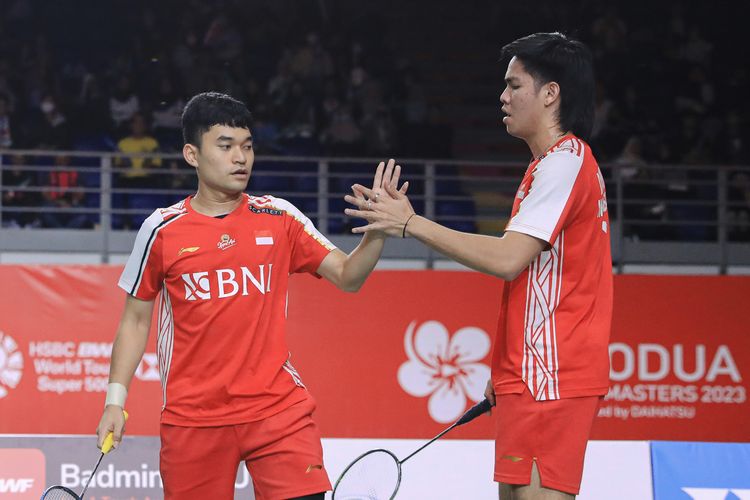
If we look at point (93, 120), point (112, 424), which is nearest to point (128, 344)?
point (112, 424)

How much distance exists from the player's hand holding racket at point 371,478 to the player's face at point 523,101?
1.24m

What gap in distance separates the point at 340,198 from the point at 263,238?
680cm

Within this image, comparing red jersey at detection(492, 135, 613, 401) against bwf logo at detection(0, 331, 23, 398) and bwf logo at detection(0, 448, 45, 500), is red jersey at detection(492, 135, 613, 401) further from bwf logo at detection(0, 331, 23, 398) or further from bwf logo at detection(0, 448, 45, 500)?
bwf logo at detection(0, 331, 23, 398)

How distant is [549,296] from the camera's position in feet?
10.8

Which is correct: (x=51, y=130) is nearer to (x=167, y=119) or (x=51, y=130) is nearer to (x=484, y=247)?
(x=167, y=119)

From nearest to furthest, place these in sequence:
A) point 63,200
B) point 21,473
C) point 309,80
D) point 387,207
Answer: point 387,207 < point 21,473 < point 63,200 < point 309,80

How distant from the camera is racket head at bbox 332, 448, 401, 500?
14.0 ft

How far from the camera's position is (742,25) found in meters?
13.8

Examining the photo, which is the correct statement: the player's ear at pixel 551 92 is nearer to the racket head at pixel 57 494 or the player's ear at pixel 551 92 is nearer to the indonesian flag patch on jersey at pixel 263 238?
the indonesian flag patch on jersey at pixel 263 238

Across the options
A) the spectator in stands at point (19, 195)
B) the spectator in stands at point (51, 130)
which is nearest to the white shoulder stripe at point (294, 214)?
the spectator in stands at point (19, 195)

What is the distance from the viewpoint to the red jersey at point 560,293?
10.8ft

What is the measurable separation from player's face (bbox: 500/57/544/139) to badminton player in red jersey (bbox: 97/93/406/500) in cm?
40

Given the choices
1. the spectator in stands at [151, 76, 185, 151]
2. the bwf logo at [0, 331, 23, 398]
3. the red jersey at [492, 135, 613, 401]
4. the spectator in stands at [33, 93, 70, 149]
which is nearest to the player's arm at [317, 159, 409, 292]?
the red jersey at [492, 135, 613, 401]

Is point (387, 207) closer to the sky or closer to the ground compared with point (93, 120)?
closer to the ground
